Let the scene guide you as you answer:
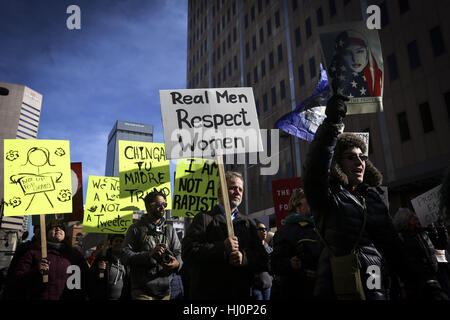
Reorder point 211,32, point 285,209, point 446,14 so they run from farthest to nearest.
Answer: point 211,32 → point 446,14 → point 285,209

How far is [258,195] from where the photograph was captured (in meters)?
33.0

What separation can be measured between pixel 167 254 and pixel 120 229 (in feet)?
14.0

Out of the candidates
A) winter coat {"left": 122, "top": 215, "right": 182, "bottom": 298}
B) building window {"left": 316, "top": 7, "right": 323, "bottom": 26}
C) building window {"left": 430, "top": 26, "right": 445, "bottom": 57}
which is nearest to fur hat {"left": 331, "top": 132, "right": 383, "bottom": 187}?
winter coat {"left": 122, "top": 215, "right": 182, "bottom": 298}

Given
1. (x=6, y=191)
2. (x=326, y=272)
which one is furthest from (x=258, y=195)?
(x=326, y=272)

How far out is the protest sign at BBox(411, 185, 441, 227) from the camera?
646cm

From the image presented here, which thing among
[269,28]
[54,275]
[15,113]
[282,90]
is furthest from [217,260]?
[15,113]

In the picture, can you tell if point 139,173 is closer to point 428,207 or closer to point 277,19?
point 428,207

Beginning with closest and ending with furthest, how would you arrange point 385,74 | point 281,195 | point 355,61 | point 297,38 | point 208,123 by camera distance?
point 208,123, point 355,61, point 281,195, point 385,74, point 297,38

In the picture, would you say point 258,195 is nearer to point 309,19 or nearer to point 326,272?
point 309,19

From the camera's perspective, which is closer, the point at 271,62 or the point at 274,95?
the point at 274,95

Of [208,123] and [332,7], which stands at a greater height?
[332,7]

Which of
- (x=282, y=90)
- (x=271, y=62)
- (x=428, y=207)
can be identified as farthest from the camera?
(x=271, y=62)

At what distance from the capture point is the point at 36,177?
5.58m

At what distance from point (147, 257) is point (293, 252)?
176 cm
